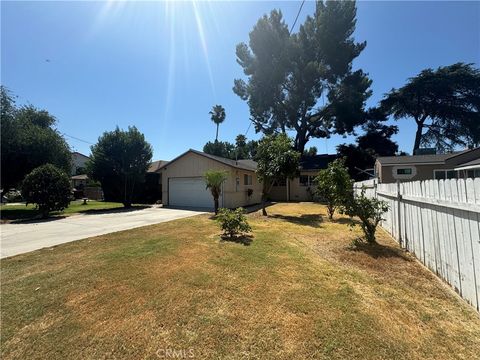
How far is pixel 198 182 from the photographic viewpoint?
55.5 feet

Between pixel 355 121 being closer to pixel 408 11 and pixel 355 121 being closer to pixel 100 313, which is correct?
pixel 408 11

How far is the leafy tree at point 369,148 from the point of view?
2708 cm

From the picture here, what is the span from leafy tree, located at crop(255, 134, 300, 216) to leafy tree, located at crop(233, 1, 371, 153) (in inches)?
621

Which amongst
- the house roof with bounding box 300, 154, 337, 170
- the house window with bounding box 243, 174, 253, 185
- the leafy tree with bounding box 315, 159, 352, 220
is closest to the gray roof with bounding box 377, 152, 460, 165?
the house roof with bounding box 300, 154, 337, 170

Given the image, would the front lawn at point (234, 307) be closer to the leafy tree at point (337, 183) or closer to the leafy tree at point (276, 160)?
the leafy tree at point (337, 183)

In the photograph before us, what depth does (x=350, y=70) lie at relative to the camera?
87.4 ft

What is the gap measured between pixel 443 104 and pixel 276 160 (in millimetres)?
32785

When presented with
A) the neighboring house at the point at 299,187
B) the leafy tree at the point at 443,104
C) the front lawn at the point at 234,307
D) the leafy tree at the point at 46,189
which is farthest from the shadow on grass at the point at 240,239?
the leafy tree at the point at 443,104

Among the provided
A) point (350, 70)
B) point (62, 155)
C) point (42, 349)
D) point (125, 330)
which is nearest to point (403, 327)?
point (125, 330)

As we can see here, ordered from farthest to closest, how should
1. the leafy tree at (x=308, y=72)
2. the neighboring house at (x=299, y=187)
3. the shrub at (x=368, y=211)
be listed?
the leafy tree at (x=308, y=72) < the neighboring house at (x=299, y=187) < the shrub at (x=368, y=211)

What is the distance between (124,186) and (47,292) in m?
15.3

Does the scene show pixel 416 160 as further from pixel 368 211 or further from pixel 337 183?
pixel 368 211

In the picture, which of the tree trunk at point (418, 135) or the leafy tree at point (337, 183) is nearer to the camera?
the leafy tree at point (337, 183)

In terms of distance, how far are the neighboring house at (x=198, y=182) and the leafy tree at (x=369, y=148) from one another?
568 inches
